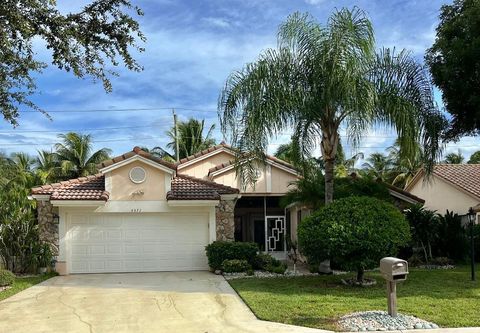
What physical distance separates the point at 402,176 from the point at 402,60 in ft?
84.3

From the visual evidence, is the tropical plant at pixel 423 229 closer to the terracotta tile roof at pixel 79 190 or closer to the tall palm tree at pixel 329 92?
the tall palm tree at pixel 329 92

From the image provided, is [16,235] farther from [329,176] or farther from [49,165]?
[49,165]

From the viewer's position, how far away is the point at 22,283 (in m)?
13.9

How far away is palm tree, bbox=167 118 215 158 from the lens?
38.2 m

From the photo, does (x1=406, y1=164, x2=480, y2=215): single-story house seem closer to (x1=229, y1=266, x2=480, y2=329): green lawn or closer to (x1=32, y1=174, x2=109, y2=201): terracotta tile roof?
(x1=229, y1=266, x2=480, y2=329): green lawn

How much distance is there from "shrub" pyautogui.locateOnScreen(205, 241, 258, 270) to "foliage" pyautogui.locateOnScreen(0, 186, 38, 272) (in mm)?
5708

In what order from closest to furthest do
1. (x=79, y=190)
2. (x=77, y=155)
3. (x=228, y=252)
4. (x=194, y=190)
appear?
(x=228, y=252) → (x=79, y=190) → (x=194, y=190) → (x=77, y=155)

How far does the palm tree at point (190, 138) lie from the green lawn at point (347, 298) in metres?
25.3

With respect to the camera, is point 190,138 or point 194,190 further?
point 190,138

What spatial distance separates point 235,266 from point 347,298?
17.6ft

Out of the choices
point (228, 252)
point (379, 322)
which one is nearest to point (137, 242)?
point (228, 252)

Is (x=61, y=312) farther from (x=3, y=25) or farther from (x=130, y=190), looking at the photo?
(x=130, y=190)

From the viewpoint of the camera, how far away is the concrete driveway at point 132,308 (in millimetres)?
8273

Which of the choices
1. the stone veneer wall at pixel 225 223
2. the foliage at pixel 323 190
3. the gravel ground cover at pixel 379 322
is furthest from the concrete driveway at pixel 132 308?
the foliage at pixel 323 190
